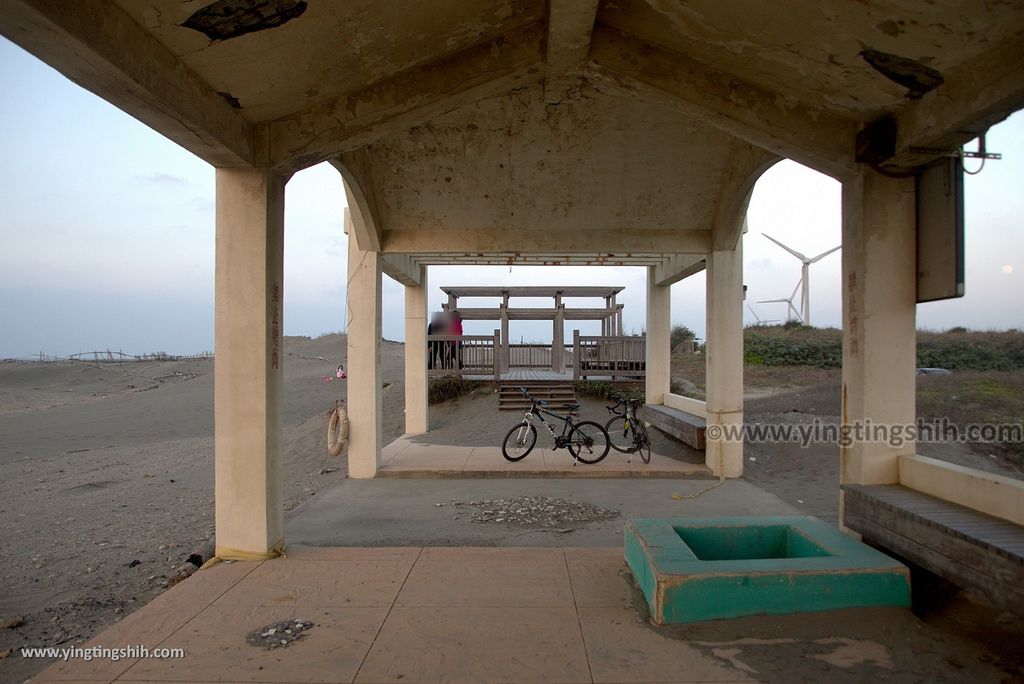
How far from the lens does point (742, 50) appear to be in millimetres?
4500

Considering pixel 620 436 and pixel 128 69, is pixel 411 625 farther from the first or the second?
pixel 620 436

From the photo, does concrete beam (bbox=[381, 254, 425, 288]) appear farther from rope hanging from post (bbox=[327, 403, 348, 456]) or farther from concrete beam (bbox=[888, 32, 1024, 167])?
concrete beam (bbox=[888, 32, 1024, 167])

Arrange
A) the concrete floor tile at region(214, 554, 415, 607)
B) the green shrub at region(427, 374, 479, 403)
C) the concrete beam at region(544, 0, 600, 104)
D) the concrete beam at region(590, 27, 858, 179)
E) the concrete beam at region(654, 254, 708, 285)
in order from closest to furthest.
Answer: the concrete floor tile at region(214, 554, 415, 607)
the concrete beam at region(544, 0, 600, 104)
the concrete beam at region(590, 27, 858, 179)
the concrete beam at region(654, 254, 708, 285)
the green shrub at region(427, 374, 479, 403)

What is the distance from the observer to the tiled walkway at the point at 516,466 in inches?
342

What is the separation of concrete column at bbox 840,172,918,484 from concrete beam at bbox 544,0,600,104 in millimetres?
2527

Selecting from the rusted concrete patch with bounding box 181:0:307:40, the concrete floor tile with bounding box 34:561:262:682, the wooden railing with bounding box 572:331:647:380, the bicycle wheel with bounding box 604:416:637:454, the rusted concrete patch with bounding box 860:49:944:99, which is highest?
the rusted concrete patch with bounding box 181:0:307:40

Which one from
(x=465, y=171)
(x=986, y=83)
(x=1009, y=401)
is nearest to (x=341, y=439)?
(x=465, y=171)

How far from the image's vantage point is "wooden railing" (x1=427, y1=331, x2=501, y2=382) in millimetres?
15883

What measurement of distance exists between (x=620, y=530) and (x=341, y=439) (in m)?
4.46

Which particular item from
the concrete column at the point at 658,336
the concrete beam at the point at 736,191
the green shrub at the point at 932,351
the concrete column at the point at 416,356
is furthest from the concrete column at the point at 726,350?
the green shrub at the point at 932,351

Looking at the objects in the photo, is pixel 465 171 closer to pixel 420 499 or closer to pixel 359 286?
pixel 359 286

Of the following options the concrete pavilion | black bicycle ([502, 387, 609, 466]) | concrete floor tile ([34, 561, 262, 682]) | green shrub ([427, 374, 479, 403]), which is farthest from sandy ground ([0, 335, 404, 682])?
black bicycle ([502, 387, 609, 466])

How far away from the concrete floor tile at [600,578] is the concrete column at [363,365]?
447cm

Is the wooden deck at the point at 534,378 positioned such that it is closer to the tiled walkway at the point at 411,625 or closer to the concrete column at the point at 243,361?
the tiled walkway at the point at 411,625
